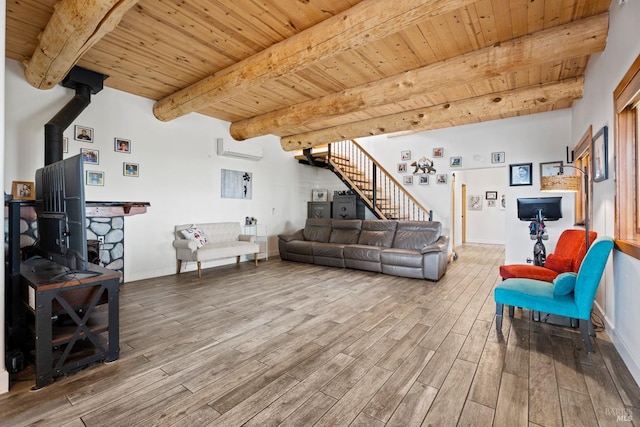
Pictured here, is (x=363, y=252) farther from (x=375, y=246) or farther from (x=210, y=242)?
(x=210, y=242)

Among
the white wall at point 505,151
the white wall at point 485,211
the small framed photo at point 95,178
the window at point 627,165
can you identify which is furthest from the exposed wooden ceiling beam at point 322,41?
the white wall at point 485,211

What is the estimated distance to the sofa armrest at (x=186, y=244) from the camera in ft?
15.8

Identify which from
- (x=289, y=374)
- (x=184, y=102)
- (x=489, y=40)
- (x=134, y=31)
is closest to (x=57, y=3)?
(x=134, y=31)

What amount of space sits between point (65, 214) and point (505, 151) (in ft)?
22.9

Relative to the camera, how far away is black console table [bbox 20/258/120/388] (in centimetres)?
190

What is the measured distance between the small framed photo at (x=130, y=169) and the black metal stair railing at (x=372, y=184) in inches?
155

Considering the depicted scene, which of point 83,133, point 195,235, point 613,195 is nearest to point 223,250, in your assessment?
point 195,235

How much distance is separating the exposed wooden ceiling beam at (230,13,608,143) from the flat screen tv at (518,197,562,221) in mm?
2302

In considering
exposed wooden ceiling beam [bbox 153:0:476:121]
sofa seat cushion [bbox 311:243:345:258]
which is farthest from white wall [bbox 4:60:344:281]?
sofa seat cushion [bbox 311:243:345:258]

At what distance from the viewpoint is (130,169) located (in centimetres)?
463

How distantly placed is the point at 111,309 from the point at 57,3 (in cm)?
270

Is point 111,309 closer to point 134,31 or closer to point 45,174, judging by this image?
point 45,174

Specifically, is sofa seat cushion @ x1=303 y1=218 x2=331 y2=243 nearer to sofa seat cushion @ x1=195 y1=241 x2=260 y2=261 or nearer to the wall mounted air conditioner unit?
sofa seat cushion @ x1=195 y1=241 x2=260 y2=261

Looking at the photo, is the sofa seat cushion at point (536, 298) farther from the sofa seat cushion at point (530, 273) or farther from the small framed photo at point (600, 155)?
the small framed photo at point (600, 155)
